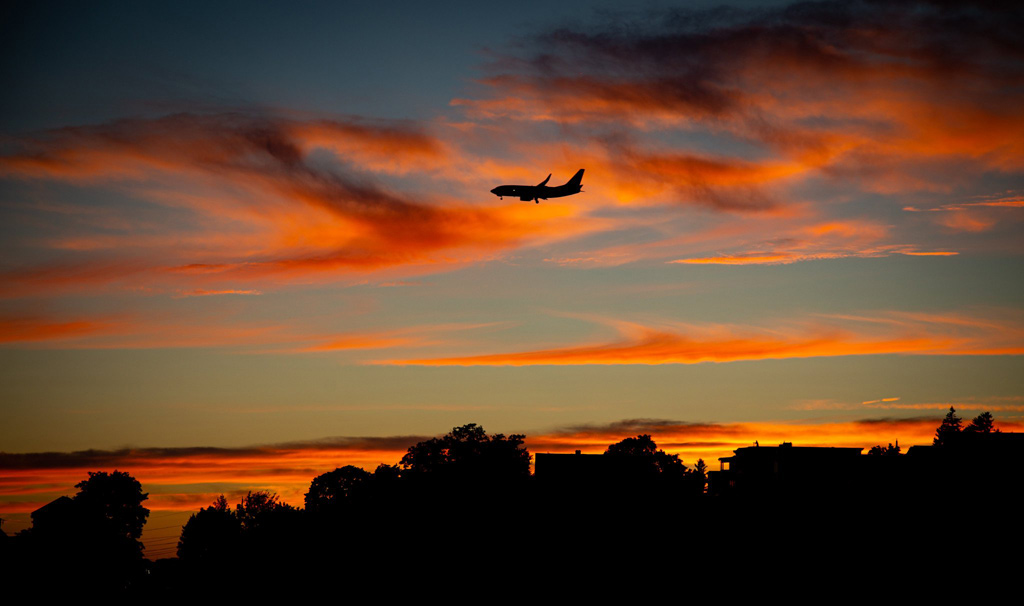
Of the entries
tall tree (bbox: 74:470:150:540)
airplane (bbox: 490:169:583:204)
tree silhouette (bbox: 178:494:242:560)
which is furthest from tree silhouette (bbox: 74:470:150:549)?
airplane (bbox: 490:169:583:204)

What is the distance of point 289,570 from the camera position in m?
99.1

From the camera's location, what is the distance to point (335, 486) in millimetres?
175000

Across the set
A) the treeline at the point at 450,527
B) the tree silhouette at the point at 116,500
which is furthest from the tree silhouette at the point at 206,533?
the tree silhouette at the point at 116,500

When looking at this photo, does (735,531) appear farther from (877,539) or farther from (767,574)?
(877,539)

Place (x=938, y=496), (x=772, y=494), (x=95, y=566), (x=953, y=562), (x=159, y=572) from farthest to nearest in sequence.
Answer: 1. (x=159, y=572)
2. (x=95, y=566)
3. (x=772, y=494)
4. (x=938, y=496)
5. (x=953, y=562)

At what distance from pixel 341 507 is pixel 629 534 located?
82.4 metres

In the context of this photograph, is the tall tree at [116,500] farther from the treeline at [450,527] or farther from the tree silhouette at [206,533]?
the tree silhouette at [206,533]

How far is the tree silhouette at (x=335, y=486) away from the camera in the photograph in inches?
6737

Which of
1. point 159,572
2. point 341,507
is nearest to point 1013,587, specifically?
point 341,507

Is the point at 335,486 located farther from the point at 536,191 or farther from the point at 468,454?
the point at 536,191

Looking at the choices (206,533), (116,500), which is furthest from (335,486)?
(116,500)

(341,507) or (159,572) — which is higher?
(341,507)

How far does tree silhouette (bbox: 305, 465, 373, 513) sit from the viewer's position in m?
171

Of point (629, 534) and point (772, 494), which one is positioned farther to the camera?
point (772, 494)
